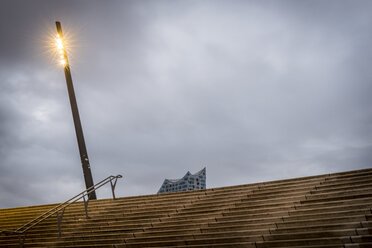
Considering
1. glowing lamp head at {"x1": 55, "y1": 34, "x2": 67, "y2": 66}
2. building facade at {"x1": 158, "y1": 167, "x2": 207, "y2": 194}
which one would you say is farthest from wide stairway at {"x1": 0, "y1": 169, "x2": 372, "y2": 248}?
building facade at {"x1": 158, "y1": 167, "x2": 207, "y2": 194}

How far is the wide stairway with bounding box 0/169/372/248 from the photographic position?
666cm

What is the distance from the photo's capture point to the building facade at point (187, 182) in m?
116

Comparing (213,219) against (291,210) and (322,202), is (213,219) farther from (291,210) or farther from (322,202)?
(322,202)

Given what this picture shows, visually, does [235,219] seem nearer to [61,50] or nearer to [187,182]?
[61,50]

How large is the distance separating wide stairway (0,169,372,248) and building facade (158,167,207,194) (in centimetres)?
10368

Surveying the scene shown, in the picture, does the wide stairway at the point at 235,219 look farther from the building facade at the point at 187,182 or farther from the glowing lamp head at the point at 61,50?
the building facade at the point at 187,182

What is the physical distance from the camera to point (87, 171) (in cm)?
1498

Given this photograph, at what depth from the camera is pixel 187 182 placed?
115 m

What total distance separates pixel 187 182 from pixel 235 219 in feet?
354

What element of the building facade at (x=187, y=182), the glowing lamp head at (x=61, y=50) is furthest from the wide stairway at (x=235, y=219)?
the building facade at (x=187, y=182)

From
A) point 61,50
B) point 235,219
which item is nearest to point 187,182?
point 61,50

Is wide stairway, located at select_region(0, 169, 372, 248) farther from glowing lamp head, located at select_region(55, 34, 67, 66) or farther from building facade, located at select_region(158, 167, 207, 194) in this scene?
building facade, located at select_region(158, 167, 207, 194)

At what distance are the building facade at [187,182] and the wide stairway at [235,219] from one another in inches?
4082

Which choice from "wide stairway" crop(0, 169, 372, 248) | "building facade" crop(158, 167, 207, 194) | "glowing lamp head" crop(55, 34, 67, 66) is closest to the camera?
"wide stairway" crop(0, 169, 372, 248)
